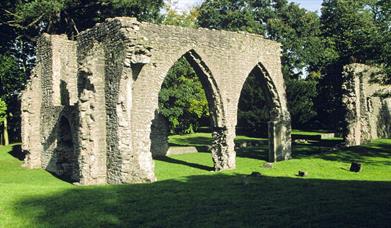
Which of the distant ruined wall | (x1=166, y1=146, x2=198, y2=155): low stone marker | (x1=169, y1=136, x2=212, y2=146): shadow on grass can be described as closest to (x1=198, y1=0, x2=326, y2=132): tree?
(x1=169, y1=136, x2=212, y2=146): shadow on grass

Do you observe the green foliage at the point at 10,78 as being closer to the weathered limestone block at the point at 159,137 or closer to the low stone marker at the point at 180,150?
the weathered limestone block at the point at 159,137

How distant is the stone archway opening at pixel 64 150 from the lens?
2030 cm

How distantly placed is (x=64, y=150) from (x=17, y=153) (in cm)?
834

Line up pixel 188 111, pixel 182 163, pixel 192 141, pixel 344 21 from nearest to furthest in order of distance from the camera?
pixel 182 163
pixel 192 141
pixel 188 111
pixel 344 21

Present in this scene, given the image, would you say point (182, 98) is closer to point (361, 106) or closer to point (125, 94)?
point (361, 106)

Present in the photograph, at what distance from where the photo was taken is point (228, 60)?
21.4 m

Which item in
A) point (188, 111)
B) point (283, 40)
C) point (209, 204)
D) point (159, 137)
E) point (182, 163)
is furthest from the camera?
point (283, 40)

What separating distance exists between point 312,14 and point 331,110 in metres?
11.6

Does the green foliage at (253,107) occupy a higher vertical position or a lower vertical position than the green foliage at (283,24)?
lower

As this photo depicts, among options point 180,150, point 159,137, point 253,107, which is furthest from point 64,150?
point 253,107

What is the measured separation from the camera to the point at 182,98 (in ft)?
107

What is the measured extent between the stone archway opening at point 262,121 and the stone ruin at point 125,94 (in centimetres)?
8

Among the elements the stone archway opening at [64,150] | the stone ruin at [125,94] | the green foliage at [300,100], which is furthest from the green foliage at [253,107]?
the stone archway opening at [64,150]

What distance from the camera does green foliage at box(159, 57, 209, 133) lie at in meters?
32.2
